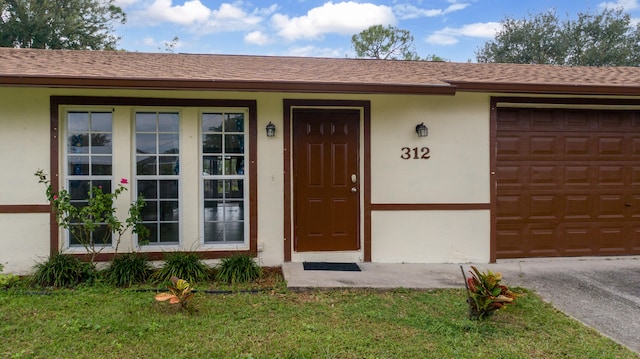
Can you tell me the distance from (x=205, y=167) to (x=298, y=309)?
92.5 inches

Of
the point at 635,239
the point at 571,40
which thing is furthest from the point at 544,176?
the point at 571,40

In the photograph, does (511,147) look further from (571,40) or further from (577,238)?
(571,40)

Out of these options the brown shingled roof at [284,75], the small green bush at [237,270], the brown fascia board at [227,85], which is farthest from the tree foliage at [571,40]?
the small green bush at [237,270]

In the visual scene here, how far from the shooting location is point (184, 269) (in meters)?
4.38

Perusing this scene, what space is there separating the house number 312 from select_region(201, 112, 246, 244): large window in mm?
2159

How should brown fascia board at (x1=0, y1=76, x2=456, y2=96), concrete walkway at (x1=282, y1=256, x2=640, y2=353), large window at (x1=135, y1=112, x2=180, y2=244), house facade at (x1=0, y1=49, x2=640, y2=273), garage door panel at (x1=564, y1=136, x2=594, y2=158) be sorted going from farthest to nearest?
garage door panel at (x1=564, y1=136, x2=594, y2=158), large window at (x1=135, y1=112, x2=180, y2=244), house facade at (x1=0, y1=49, x2=640, y2=273), brown fascia board at (x1=0, y1=76, x2=456, y2=96), concrete walkway at (x1=282, y1=256, x2=640, y2=353)

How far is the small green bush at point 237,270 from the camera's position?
14.3 ft

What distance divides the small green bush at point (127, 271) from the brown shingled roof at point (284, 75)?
1.97 metres

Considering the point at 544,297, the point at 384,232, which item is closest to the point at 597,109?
the point at 544,297

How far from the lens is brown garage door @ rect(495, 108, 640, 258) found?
531 centimetres

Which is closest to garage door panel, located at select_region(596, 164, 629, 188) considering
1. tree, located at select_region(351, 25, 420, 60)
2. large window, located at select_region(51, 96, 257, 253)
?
large window, located at select_region(51, 96, 257, 253)

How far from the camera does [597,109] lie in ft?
17.8

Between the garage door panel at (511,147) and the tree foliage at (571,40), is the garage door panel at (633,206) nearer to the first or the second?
the garage door panel at (511,147)

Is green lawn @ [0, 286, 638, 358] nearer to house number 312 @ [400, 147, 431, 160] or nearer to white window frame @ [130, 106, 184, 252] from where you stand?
white window frame @ [130, 106, 184, 252]
